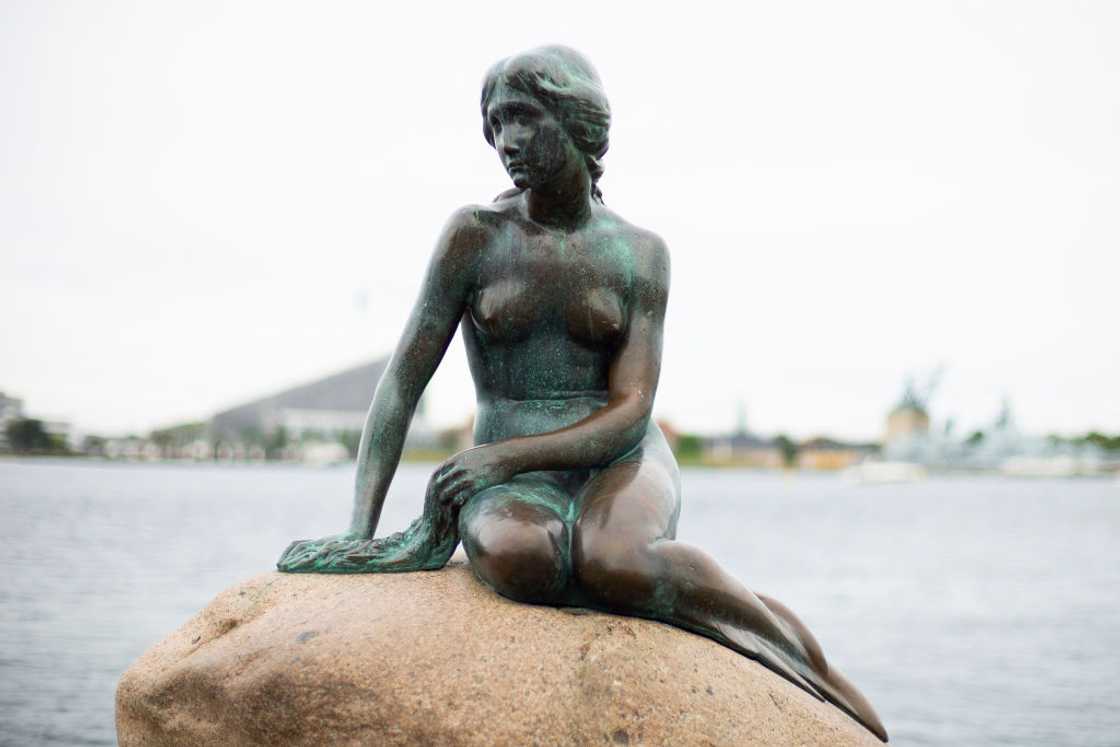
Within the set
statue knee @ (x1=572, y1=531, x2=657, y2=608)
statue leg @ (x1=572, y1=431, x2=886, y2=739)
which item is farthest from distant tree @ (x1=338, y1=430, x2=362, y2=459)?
statue knee @ (x1=572, y1=531, x2=657, y2=608)

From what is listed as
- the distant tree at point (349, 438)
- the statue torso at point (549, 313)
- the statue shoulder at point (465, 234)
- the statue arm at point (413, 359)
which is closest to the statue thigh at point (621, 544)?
the statue torso at point (549, 313)

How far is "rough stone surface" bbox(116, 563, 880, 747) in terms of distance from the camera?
179 inches

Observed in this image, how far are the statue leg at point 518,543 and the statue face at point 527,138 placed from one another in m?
1.21

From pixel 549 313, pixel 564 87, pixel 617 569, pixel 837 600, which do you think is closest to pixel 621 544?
pixel 617 569

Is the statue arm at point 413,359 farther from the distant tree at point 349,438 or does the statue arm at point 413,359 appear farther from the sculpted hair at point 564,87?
the distant tree at point 349,438

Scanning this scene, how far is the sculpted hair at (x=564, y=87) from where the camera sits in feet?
16.8

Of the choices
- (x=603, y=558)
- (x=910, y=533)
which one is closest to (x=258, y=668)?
(x=603, y=558)

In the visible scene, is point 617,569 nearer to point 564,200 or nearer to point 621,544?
point 621,544

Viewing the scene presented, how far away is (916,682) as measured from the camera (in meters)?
12.6

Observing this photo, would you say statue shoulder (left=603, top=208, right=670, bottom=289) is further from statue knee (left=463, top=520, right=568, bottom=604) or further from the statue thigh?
statue knee (left=463, top=520, right=568, bottom=604)

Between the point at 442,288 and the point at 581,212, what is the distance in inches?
24.7

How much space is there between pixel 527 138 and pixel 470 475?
128 centimetres

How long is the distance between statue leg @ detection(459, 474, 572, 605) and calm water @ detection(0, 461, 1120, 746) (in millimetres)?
5184

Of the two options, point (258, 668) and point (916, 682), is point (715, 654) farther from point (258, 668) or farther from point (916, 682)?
point (916, 682)
